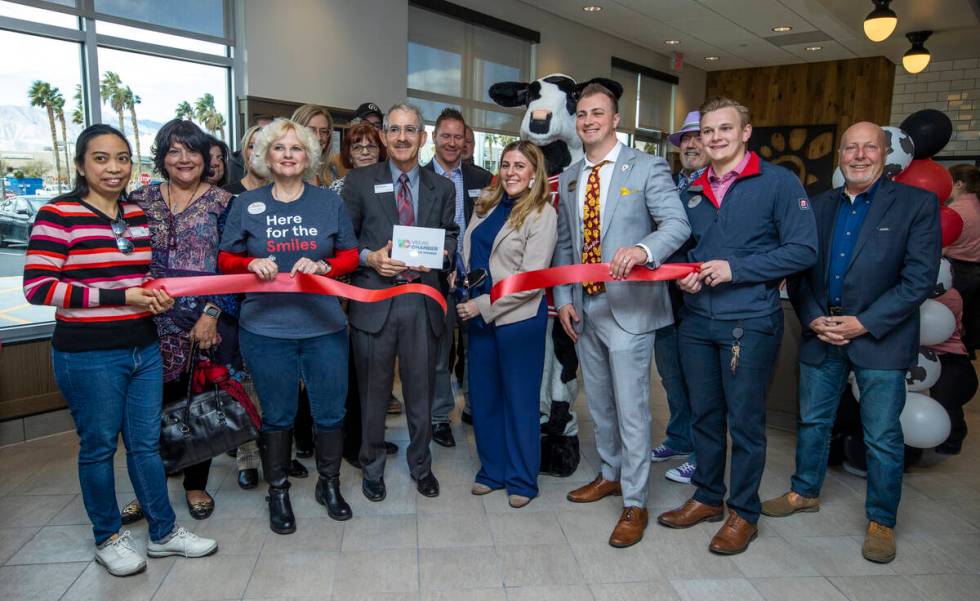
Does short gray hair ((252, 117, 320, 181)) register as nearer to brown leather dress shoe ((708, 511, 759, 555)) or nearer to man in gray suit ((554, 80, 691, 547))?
man in gray suit ((554, 80, 691, 547))

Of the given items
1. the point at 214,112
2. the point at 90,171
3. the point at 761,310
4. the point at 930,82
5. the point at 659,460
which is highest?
the point at 930,82

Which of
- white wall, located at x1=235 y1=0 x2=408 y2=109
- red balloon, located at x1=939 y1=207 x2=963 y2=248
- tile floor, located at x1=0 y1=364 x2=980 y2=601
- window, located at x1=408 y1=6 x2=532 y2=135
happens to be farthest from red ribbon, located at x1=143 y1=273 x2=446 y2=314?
window, located at x1=408 y1=6 x2=532 y2=135

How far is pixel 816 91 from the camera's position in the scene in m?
10.5

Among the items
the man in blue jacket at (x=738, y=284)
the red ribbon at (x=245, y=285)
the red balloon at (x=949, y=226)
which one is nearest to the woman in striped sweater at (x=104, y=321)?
the red ribbon at (x=245, y=285)

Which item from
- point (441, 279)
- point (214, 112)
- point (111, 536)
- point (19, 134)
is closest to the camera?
point (111, 536)

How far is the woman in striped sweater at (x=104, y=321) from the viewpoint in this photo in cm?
218

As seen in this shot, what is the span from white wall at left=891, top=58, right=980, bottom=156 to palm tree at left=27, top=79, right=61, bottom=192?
10.6 meters

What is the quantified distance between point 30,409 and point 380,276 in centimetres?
245

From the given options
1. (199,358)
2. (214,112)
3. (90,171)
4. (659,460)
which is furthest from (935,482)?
(214,112)

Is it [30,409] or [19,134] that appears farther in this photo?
[19,134]

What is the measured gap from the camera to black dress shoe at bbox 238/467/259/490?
3209mm

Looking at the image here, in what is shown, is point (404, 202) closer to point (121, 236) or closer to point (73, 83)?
point (121, 236)

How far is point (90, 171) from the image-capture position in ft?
7.38

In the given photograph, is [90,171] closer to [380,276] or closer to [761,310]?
[380,276]
